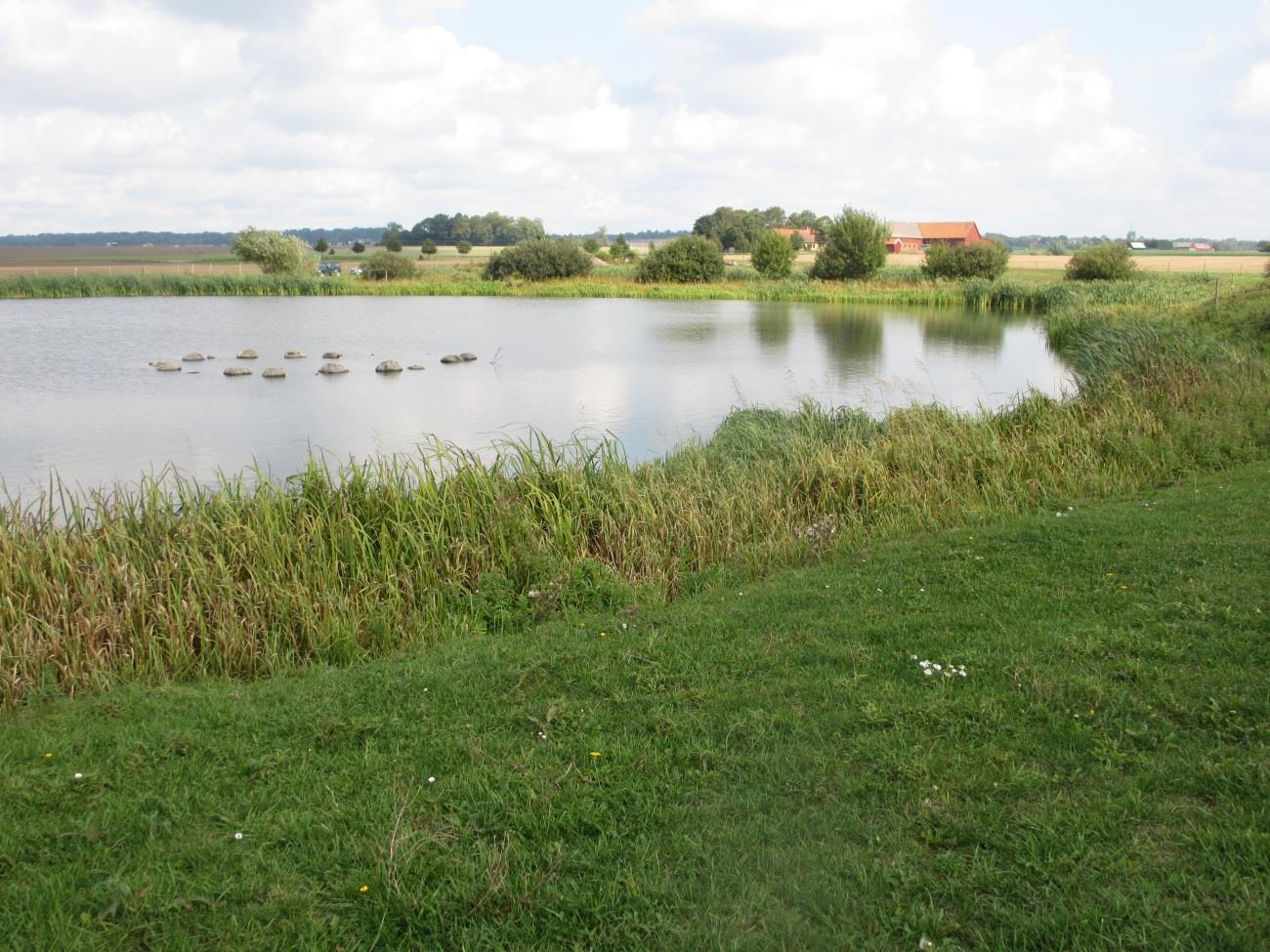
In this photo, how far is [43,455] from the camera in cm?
1312

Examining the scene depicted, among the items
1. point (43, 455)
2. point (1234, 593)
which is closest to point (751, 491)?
point (1234, 593)

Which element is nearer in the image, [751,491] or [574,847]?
[574,847]

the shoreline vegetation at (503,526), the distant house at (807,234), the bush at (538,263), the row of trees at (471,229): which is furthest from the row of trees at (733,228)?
the shoreline vegetation at (503,526)

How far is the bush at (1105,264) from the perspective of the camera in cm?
4791

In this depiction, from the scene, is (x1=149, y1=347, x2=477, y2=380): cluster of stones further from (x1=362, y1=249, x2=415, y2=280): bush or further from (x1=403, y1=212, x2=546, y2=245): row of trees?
(x1=403, y1=212, x2=546, y2=245): row of trees

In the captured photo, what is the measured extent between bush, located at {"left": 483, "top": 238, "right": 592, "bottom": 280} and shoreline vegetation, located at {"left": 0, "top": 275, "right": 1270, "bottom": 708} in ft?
145

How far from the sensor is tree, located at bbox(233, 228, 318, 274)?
54.2 metres

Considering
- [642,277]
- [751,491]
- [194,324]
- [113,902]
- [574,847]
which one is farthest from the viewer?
[642,277]

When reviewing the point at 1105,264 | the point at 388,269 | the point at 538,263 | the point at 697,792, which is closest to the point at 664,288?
the point at 538,263

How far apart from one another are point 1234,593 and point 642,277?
51.4 metres

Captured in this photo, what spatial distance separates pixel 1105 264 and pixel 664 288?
77.2ft

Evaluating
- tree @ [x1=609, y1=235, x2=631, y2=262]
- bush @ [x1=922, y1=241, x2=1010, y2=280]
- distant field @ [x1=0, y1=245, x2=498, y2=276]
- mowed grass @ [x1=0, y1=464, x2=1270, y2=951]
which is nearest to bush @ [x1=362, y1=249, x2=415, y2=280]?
distant field @ [x1=0, y1=245, x2=498, y2=276]

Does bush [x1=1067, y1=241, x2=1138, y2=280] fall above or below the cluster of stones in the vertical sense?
above

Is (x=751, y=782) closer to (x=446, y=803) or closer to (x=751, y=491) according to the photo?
(x=446, y=803)
